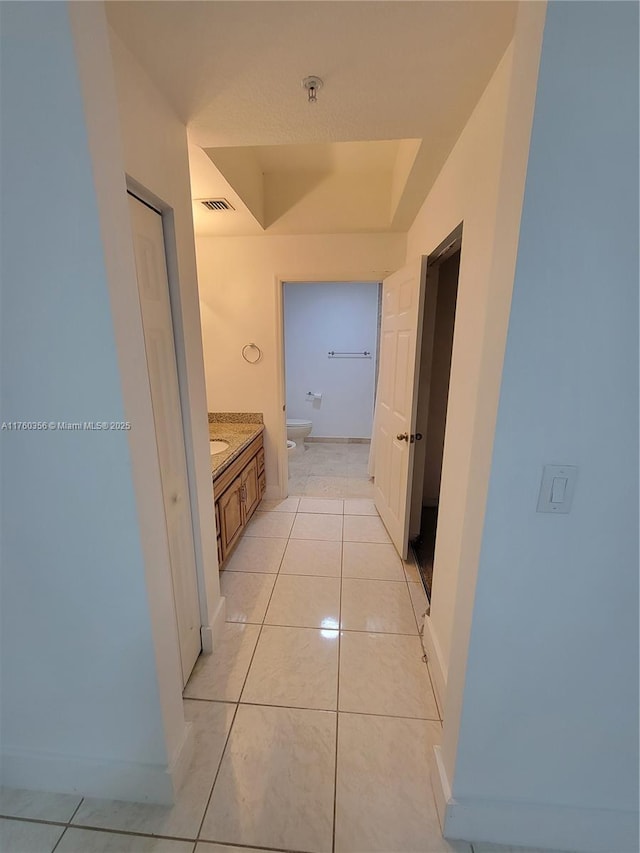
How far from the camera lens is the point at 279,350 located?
306 centimetres

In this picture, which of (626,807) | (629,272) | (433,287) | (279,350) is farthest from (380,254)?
(626,807)

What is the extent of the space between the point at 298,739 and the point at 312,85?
2443 mm

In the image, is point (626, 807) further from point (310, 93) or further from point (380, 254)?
point (380, 254)

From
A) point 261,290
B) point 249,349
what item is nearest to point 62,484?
point 249,349

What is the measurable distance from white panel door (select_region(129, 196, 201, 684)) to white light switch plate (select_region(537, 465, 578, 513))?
4.09 ft

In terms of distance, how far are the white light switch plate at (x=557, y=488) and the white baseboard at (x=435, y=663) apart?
977mm

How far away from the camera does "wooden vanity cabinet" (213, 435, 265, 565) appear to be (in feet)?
6.97

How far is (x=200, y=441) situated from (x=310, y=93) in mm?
1434

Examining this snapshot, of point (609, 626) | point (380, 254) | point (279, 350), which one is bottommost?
point (609, 626)

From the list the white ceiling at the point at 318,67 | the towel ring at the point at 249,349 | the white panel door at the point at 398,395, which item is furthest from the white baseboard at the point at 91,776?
the towel ring at the point at 249,349

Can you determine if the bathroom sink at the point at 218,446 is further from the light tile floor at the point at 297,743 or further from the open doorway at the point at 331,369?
the open doorway at the point at 331,369

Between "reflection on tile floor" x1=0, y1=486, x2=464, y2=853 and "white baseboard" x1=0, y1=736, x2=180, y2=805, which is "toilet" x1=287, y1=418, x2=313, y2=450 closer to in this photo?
"reflection on tile floor" x1=0, y1=486, x2=464, y2=853

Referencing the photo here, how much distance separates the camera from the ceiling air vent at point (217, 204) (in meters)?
2.15

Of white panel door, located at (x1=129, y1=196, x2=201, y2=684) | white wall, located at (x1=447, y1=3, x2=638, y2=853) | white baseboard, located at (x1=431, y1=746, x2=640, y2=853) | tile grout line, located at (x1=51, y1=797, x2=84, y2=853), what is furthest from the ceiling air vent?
white baseboard, located at (x1=431, y1=746, x2=640, y2=853)
